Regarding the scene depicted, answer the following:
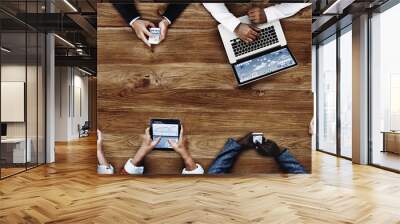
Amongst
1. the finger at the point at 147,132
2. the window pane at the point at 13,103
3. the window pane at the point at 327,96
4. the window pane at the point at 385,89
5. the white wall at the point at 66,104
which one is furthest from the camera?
the white wall at the point at 66,104

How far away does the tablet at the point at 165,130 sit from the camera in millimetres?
6262

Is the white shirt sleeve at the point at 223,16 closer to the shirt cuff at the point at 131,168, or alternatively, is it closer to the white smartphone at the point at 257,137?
the white smartphone at the point at 257,137

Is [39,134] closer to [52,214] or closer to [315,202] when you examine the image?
[52,214]

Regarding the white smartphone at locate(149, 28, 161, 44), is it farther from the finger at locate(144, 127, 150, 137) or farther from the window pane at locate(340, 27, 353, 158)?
the window pane at locate(340, 27, 353, 158)

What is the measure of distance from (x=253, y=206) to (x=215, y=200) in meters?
0.49

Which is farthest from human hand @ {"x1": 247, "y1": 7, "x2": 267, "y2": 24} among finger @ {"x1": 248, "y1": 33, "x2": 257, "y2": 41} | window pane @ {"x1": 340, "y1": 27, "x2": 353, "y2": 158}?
window pane @ {"x1": 340, "y1": 27, "x2": 353, "y2": 158}

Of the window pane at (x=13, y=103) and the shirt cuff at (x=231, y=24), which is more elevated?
the shirt cuff at (x=231, y=24)

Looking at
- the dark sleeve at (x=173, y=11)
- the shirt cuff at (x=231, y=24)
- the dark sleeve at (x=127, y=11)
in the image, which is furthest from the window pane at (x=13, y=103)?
the shirt cuff at (x=231, y=24)

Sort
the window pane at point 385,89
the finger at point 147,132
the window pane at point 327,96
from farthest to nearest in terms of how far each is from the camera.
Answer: the window pane at point 327,96
the window pane at point 385,89
the finger at point 147,132

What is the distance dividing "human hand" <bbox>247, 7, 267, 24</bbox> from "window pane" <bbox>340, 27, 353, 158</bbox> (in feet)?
10.3

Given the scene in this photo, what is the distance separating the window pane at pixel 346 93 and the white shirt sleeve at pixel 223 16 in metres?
3.49

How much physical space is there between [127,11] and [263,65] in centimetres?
229

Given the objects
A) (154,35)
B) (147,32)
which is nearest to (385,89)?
(154,35)

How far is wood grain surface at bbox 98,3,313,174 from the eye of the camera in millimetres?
6258
